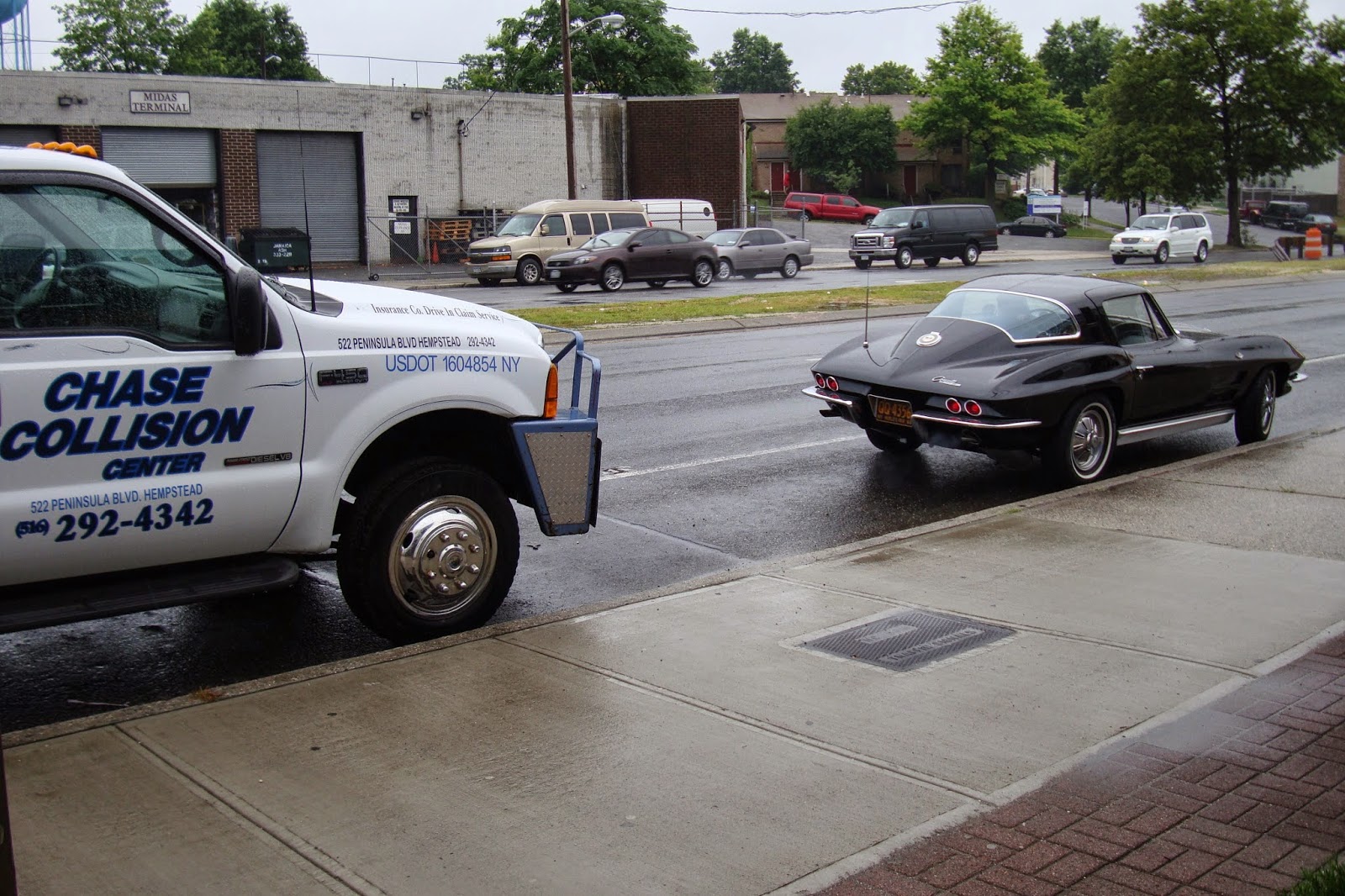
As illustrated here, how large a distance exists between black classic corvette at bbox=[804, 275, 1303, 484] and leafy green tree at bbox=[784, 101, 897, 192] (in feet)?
239

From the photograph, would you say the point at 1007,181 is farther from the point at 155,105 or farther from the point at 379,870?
the point at 379,870

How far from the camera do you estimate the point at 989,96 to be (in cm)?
7681

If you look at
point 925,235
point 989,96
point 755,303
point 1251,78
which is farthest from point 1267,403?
point 989,96

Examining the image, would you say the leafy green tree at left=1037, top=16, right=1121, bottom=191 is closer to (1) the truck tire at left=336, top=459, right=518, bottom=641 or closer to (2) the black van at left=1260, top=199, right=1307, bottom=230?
(2) the black van at left=1260, top=199, right=1307, bottom=230

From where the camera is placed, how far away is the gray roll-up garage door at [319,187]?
137 ft

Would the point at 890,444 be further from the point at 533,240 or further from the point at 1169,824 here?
the point at 533,240

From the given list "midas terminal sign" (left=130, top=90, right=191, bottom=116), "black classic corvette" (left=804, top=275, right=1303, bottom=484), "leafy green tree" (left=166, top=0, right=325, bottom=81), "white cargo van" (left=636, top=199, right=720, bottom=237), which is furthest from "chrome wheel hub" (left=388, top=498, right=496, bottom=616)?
"leafy green tree" (left=166, top=0, right=325, bottom=81)

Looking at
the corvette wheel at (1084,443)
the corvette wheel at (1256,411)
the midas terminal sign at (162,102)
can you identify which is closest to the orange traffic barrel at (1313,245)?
the midas terminal sign at (162,102)

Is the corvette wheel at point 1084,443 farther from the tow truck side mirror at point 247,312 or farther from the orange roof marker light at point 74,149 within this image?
the orange roof marker light at point 74,149

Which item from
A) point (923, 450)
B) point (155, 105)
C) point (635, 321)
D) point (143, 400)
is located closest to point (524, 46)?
point (155, 105)

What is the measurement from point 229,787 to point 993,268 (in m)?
40.2

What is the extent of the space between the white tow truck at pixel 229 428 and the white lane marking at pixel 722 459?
12.6 feet

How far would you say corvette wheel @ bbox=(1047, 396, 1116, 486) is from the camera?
965cm

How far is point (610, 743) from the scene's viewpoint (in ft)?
15.7
